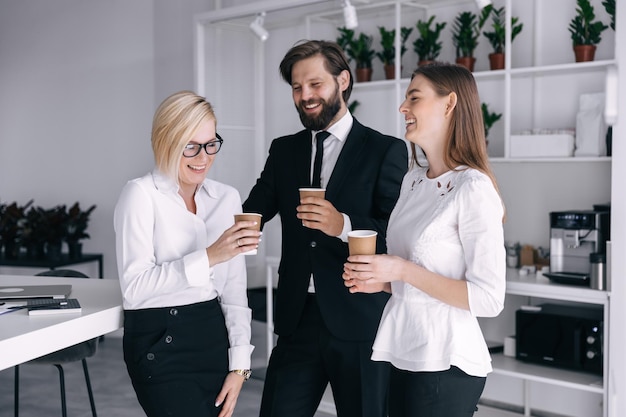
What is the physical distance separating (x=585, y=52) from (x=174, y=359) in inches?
120

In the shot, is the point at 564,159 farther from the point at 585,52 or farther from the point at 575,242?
the point at 585,52

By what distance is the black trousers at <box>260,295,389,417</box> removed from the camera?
2250 mm

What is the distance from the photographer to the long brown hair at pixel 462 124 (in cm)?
184

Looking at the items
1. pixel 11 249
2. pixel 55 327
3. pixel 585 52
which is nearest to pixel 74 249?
pixel 11 249

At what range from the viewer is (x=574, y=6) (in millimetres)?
4234

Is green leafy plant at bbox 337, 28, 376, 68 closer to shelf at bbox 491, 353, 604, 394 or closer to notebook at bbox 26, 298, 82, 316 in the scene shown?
shelf at bbox 491, 353, 604, 394

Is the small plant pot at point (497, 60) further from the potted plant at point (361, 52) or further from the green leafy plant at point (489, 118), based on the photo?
the potted plant at point (361, 52)

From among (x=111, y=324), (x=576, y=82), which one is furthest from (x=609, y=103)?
(x=111, y=324)

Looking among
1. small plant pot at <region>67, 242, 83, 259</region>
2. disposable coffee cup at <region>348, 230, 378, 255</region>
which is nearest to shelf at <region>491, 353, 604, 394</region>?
disposable coffee cup at <region>348, 230, 378, 255</region>

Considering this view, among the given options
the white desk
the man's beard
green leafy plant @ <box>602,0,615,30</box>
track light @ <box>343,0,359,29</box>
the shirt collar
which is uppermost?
track light @ <box>343,0,359,29</box>

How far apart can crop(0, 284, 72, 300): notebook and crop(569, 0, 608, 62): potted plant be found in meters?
2.97

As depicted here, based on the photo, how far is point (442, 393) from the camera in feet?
5.77

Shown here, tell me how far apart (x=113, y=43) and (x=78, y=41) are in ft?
1.33

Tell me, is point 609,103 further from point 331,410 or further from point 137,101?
point 137,101
